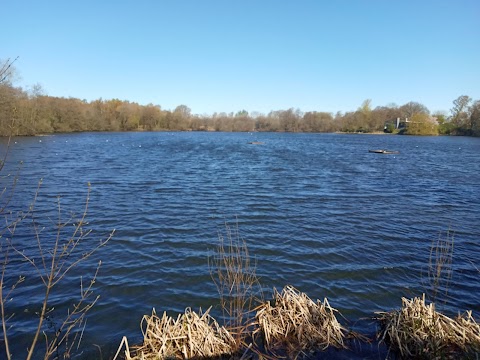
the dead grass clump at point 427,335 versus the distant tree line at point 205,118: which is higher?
the distant tree line at point 205,118

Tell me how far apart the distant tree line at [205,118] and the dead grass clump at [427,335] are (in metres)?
61.6

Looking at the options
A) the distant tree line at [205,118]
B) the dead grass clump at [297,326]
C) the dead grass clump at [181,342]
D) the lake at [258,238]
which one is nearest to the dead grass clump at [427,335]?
the lake at [258,238]

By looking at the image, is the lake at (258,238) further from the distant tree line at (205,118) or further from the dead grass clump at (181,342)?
the distant tree line at (205,118)

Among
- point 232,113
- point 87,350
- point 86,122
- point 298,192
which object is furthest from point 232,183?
point 232,113

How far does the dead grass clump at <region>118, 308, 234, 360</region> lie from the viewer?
5.14m

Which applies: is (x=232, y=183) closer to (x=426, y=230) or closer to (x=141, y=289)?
(x=426, y=230)

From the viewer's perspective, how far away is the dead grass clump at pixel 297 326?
19.2 feet

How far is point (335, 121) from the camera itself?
151m

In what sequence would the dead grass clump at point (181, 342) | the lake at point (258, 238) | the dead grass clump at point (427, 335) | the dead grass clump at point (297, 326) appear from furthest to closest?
the lake at point (258, 238) < the dead grass clump at point (297, 326) < the dead grass clump at point (427, 335) < the dead grass clump at point (181, 342)

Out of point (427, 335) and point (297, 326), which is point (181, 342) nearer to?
point (297, 326)

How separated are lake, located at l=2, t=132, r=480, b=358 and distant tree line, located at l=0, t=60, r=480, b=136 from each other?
47241mm

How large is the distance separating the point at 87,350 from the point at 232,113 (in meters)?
178

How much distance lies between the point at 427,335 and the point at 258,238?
6.89 metres

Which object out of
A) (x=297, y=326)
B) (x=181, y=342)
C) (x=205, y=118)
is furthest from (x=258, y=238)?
(x=205, y=118)
